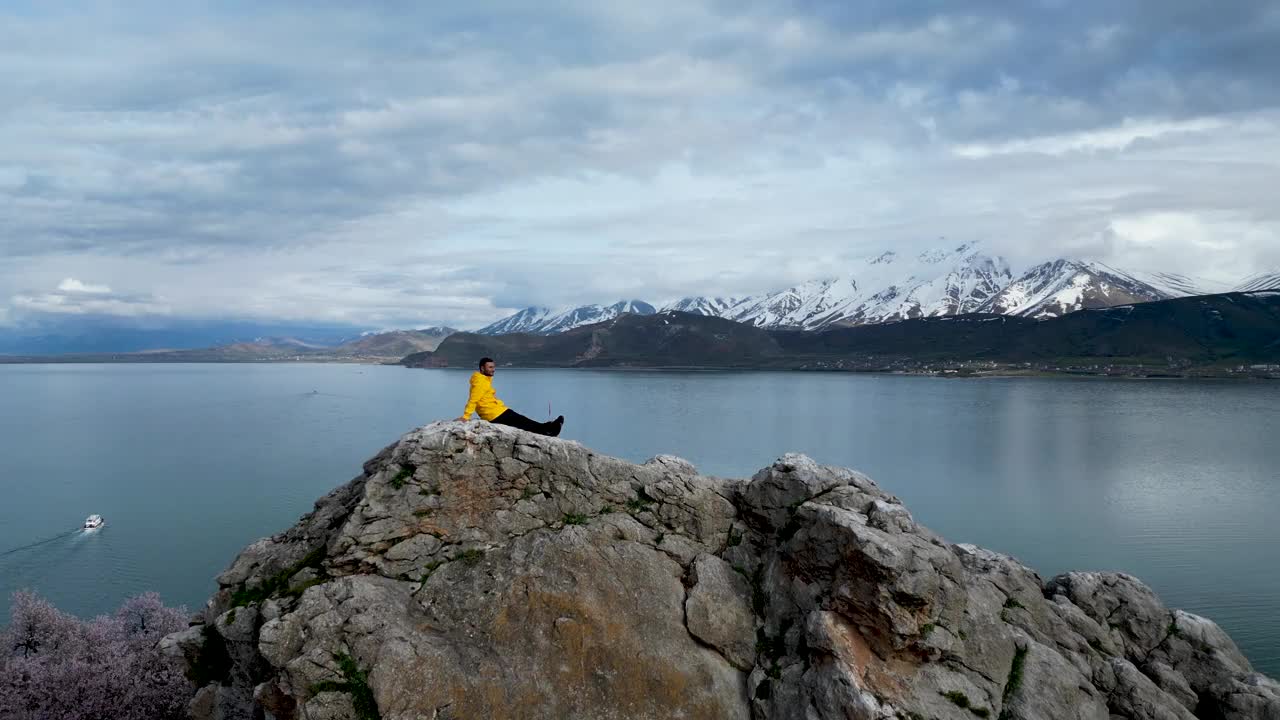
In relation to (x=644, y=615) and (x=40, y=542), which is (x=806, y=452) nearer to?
(x=40, y=542)

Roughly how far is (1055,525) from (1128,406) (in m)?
99.1

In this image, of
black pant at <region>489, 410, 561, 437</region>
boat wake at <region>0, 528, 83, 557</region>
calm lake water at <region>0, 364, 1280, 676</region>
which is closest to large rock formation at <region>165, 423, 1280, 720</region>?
black pant at <region>489, 410, 561, 437</region>

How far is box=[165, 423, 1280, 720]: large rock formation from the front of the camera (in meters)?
13.1

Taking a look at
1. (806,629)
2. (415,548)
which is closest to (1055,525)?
(806,629)

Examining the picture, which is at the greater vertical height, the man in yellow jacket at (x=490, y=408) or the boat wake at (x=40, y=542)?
the man in yellow jacket at (x=490, y=408)

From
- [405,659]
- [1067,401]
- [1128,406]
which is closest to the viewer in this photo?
[405,659]

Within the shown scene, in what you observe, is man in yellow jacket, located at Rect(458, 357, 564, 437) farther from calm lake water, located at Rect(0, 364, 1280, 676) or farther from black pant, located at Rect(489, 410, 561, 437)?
calm lake water, located at Rect(0, 364, 1280, 676)

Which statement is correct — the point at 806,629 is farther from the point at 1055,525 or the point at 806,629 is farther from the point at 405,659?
the point at 1055,525

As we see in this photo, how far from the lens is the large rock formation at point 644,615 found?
13.1m

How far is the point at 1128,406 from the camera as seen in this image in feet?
436

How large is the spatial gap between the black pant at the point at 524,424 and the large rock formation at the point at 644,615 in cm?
125

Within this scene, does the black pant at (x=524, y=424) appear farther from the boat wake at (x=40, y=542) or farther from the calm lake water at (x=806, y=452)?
the boat wake at (x=40, y=542)

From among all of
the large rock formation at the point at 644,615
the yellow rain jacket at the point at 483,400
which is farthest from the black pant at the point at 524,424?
the large rock formation at the point at 644,615

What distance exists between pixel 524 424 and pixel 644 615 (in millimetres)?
5693
